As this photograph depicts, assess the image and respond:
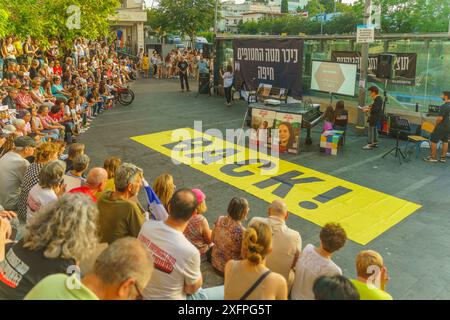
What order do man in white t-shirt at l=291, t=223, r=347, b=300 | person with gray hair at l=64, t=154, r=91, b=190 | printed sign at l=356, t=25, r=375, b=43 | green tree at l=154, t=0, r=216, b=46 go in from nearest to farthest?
man in white t-shirt at l=291, t=223, r=347, b=300, person with gray hair at l=64, t=154, r=91, b=190, printed sign at l=356, t=25, r=375, b=43, green tree at l=154, t=0, r=216, b=46

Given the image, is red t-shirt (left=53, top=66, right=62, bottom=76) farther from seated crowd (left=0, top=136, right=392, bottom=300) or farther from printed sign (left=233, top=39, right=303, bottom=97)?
seated crowd (left=0, top=136, right=392, bottom=300)

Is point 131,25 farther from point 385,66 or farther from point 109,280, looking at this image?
point 109,280

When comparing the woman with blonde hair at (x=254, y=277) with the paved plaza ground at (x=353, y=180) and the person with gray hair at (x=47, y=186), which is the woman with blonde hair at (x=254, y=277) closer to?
the paved plaza ground at (x=353, y=180)

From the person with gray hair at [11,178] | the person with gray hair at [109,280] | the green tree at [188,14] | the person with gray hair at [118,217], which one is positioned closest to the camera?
the person with gray hair at [109,280]

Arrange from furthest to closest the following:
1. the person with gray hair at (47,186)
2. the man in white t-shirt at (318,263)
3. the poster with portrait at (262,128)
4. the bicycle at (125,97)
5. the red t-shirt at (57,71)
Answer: the bicycle at (125,97) → the red t-shirt at (57,71) → the poster with portrait at (262,128) → the person with gray hair at (47,186) → the man in white t-shirt at (318,263)

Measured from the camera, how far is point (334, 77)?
13031 mm

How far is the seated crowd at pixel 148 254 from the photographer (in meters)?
2.24

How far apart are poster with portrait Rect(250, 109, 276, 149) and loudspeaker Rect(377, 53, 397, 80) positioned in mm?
3114

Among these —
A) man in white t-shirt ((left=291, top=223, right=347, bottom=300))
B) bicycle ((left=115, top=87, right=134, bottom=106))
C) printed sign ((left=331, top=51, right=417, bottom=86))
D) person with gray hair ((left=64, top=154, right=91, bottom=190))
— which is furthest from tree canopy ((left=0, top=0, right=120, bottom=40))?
man in white t-shirt ((left=291, top=223, right=347, bottom=300))

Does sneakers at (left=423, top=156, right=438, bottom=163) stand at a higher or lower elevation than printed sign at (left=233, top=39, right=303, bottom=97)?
lower

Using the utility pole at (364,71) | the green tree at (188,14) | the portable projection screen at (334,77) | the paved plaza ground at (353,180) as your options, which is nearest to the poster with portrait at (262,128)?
the paved plaza ground at (353,180)

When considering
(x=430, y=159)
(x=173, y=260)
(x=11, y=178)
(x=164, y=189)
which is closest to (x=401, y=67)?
(x=430, y=159)

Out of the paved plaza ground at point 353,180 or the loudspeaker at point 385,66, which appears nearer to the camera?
the paved plaza ground at point 353,180

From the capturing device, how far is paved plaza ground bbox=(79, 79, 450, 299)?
5086mm
